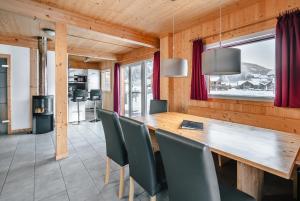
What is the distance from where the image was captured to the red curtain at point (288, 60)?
2297 millimetres

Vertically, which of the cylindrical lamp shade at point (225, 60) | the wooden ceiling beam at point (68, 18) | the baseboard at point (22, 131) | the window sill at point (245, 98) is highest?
the wooden ceiling beam at point (68, 18)

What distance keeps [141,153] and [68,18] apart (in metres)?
2.71

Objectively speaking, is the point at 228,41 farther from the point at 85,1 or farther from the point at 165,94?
the point at 85,1

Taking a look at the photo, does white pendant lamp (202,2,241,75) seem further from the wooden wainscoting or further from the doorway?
the doorway

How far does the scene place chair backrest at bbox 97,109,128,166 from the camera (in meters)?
1.93

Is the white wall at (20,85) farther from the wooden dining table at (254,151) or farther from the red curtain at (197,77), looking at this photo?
the wooden dining table at (254,151)

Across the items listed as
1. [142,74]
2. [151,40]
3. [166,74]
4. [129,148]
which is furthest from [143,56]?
[129,148]

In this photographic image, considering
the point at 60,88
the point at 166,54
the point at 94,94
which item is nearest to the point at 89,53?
the point at 94,94

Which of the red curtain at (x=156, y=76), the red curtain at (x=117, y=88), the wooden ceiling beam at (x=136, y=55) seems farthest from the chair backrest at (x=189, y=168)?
the red curtain at (x=117, y=88)

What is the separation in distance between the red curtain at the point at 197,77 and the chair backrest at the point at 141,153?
2.27m

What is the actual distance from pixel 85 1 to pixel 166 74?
5.59 feet

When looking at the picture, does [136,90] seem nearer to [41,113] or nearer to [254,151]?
[41,113]

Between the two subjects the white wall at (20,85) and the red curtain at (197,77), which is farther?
the white wall at (20,85)

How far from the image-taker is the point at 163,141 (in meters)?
1.18
